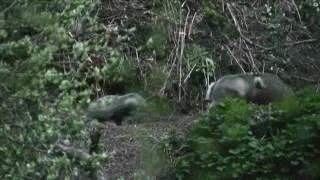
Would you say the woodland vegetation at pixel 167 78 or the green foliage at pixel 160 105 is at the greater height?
the woodland vegetation at pixel 167 78

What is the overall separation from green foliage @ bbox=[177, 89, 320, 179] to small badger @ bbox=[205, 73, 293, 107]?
3.45 feet

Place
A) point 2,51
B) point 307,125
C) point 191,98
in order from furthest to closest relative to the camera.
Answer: point 191,98, point 307,125, point 2,51

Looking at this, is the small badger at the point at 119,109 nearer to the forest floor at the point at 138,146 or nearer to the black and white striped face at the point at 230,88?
the forest floor at the point at 138,146

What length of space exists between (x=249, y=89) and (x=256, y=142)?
1.69 meters

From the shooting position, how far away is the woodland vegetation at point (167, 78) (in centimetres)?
380

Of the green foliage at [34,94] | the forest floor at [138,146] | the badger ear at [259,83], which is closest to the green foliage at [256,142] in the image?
the forest floor at [138,146]

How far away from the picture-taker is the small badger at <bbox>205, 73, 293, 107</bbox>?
816 centimetres

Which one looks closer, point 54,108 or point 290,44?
point 54,108

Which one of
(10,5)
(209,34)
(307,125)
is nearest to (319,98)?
(307,125)

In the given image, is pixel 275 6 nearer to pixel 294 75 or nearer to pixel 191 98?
pixel 294 75

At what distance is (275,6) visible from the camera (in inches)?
407

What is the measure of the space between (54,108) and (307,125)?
124 inches

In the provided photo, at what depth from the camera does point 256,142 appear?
262 inches

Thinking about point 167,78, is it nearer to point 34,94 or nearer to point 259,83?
point 259,83
